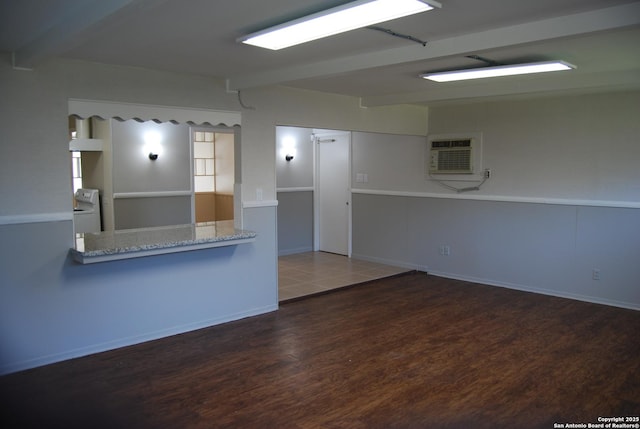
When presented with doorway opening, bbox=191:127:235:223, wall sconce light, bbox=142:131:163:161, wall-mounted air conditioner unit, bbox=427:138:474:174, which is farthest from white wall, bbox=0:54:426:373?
doorway opening, bbox=191:127:235:223

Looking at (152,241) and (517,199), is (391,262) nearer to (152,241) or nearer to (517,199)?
(517,199)

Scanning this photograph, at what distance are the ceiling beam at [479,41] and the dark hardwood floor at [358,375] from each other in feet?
7.04

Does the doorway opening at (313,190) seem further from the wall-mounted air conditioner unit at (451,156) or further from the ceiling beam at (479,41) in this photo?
the ceiling beam at (479,41)

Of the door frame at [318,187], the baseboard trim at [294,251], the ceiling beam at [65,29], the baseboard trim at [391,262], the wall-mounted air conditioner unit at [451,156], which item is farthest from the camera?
the baseboard trim at [294,251]

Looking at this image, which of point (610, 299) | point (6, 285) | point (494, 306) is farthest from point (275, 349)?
point (610, 299)

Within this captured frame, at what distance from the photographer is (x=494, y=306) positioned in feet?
16.3

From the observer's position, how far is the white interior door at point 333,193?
747 centimetres

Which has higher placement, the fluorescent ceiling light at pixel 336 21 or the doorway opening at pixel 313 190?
the fluorescent ceiling light at pixel 336 21

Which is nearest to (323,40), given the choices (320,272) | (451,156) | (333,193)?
(451,156)

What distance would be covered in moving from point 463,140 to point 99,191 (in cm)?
477

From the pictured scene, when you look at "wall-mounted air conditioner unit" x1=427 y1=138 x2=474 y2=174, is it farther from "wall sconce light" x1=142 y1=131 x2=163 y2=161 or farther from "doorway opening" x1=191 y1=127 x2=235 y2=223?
"wall sconce light" x1=142 y1=131 x2=163 y2=161

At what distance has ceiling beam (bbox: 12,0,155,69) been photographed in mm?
2170

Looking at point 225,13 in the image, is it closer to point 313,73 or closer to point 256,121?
point 313,73

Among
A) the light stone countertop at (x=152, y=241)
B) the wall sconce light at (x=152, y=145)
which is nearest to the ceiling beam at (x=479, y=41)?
the light stone countertop at (x=152, y=241)
